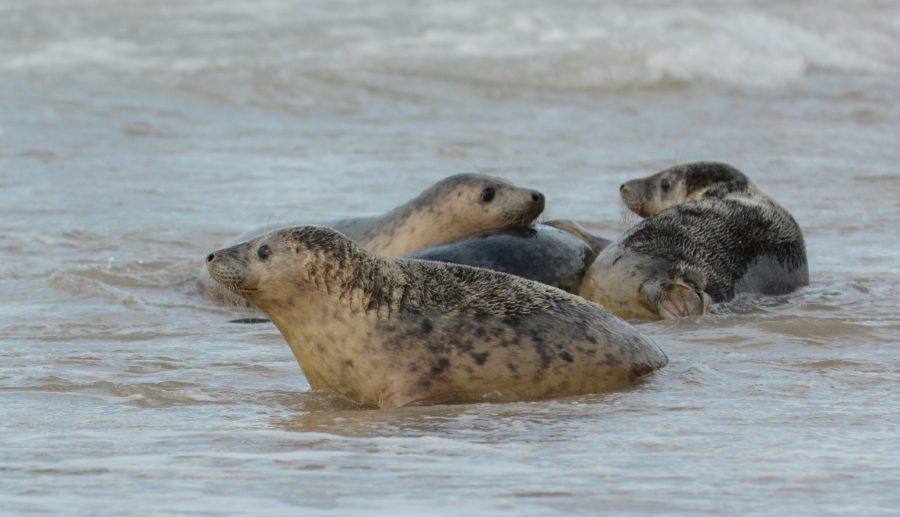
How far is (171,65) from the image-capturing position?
18.9 metres

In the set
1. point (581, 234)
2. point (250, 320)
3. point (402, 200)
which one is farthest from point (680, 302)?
point (402, 200)

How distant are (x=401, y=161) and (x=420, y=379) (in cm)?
774

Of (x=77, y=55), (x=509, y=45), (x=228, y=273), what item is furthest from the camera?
(x=509, y=45)

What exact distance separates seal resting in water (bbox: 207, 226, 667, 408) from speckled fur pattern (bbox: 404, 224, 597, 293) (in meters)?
1.91

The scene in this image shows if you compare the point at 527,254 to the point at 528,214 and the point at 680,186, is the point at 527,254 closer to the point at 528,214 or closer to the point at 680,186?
the point at 528,214

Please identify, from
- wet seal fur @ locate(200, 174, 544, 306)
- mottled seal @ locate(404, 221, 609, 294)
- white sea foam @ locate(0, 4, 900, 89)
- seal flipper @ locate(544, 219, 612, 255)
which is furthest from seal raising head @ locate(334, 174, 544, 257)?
white sea foam @ locate(0, 4, 900, 89)

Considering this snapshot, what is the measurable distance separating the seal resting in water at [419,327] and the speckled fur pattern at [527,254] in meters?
1.91

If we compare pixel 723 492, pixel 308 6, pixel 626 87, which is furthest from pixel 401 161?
pixel 308 6

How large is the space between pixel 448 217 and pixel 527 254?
0.84 m

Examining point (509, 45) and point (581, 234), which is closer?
point (581, 234)

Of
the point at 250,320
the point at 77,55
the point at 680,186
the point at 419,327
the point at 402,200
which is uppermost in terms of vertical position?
the point at 77,55

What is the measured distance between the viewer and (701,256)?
26.9 feet

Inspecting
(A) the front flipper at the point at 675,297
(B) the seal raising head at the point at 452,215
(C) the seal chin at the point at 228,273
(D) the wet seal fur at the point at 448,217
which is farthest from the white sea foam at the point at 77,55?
(C) the seal chin at the point at 228,273

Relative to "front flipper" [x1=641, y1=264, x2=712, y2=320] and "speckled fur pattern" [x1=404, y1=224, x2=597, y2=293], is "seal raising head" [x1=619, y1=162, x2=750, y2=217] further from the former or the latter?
"front flipper" [x1=641, y1=264, x2=712, y2=320]
